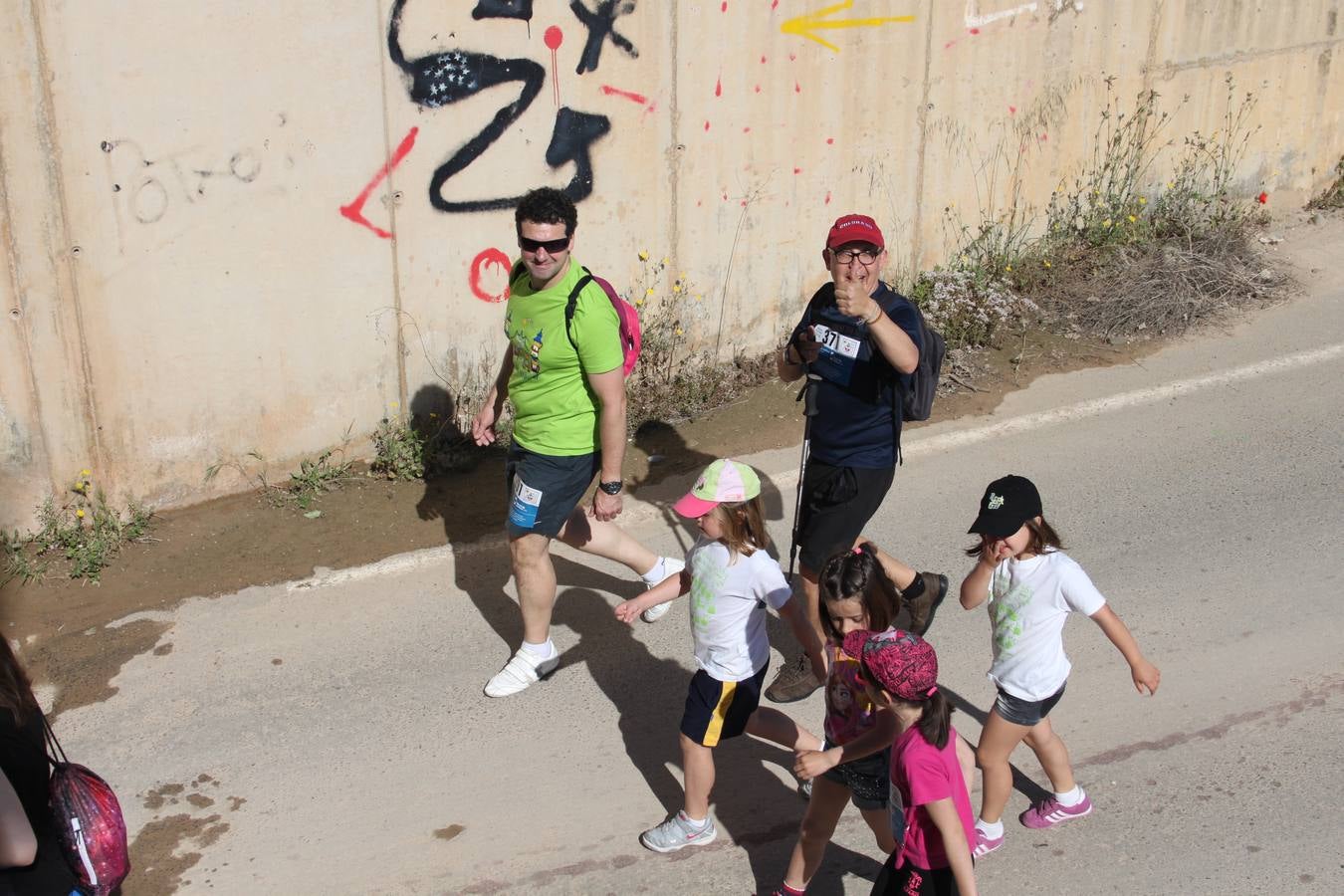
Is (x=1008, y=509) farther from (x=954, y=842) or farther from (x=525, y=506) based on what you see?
(x=525, y=506)

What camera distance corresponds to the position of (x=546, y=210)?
4.90 meters

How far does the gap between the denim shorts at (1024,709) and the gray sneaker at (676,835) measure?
107cm

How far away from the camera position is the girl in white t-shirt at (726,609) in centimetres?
433

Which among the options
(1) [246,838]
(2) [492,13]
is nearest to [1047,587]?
(1) [246,838]

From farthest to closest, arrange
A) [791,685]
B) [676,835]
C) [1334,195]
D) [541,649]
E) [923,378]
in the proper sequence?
[1334,195] → [541,649] → [791,685] → [923,378] → [676,835]

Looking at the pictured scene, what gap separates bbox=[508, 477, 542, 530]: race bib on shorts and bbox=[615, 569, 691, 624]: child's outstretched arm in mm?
881

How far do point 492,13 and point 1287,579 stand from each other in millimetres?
4696

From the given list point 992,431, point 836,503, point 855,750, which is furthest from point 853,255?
point 992,431

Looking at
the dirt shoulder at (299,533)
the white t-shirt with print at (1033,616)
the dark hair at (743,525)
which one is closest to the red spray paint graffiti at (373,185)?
the dirt shoulder at (299,533)

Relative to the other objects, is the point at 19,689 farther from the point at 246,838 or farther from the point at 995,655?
the point at 995,655

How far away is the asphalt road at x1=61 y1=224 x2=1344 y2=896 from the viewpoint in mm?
4484

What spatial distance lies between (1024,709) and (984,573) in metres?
0.47

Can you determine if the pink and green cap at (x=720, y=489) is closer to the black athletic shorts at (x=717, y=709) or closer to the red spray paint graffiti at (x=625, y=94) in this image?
the black athletic shorts at (x=717, y=709)

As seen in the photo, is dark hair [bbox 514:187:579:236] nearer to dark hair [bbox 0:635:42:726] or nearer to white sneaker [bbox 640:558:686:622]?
white sneaker [bbox 640:558:686:622]
